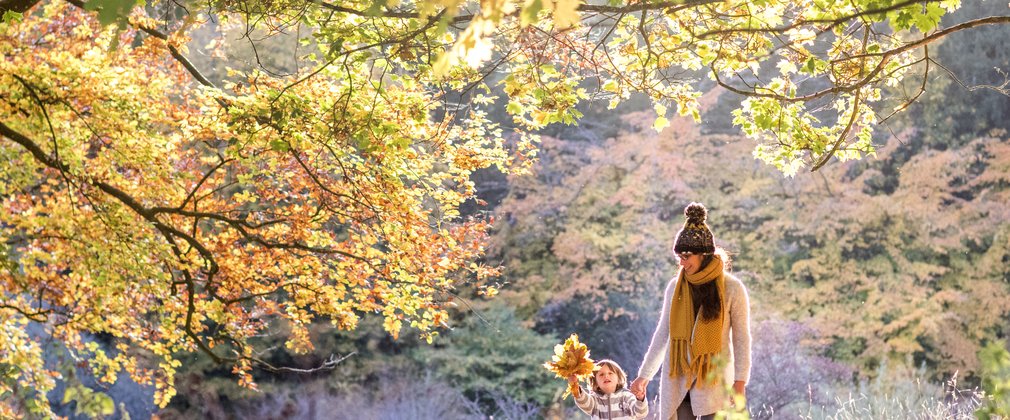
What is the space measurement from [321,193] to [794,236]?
7.59 metres

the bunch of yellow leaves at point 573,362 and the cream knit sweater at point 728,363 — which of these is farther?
the bunch of yellow leaves at point 573,362

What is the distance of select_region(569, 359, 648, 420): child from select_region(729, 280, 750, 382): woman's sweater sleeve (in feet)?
2.01

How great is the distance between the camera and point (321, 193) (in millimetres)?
6148

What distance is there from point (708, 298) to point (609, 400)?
0.79 metres

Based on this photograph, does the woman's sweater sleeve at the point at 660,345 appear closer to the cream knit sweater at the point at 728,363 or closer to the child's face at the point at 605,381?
the cream knit sweater at the point at 728,363

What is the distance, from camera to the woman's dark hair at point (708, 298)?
3.87 m

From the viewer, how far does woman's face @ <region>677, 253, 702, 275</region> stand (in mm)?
3875

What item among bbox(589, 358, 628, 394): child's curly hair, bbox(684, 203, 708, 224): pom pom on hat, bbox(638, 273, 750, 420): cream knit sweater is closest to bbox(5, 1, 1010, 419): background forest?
bbox(589, 358, 628, 394): child's curly hair

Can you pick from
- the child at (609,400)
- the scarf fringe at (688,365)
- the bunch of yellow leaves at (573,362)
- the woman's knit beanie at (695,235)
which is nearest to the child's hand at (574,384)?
the bunch of yellow leaves at (573,362)

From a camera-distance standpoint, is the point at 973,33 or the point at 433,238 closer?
the point at 433,238

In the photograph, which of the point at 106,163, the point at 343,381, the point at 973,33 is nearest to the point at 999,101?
the point at 973,33

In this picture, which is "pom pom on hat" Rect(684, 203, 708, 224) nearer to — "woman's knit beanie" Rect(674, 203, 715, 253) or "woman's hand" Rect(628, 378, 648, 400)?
"woman's knit beanie" Rect(674, 203, 715, 253)

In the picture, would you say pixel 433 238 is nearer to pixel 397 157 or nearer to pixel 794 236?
pixel 397 157

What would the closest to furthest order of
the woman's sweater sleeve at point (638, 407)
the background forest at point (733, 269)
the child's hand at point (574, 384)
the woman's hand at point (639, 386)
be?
the woman's hand at point (639, 386)
the child's hand at point (574, 384)
the woman's sweater sleeve at point (638, 407)
the background forest at point (733, 269)
